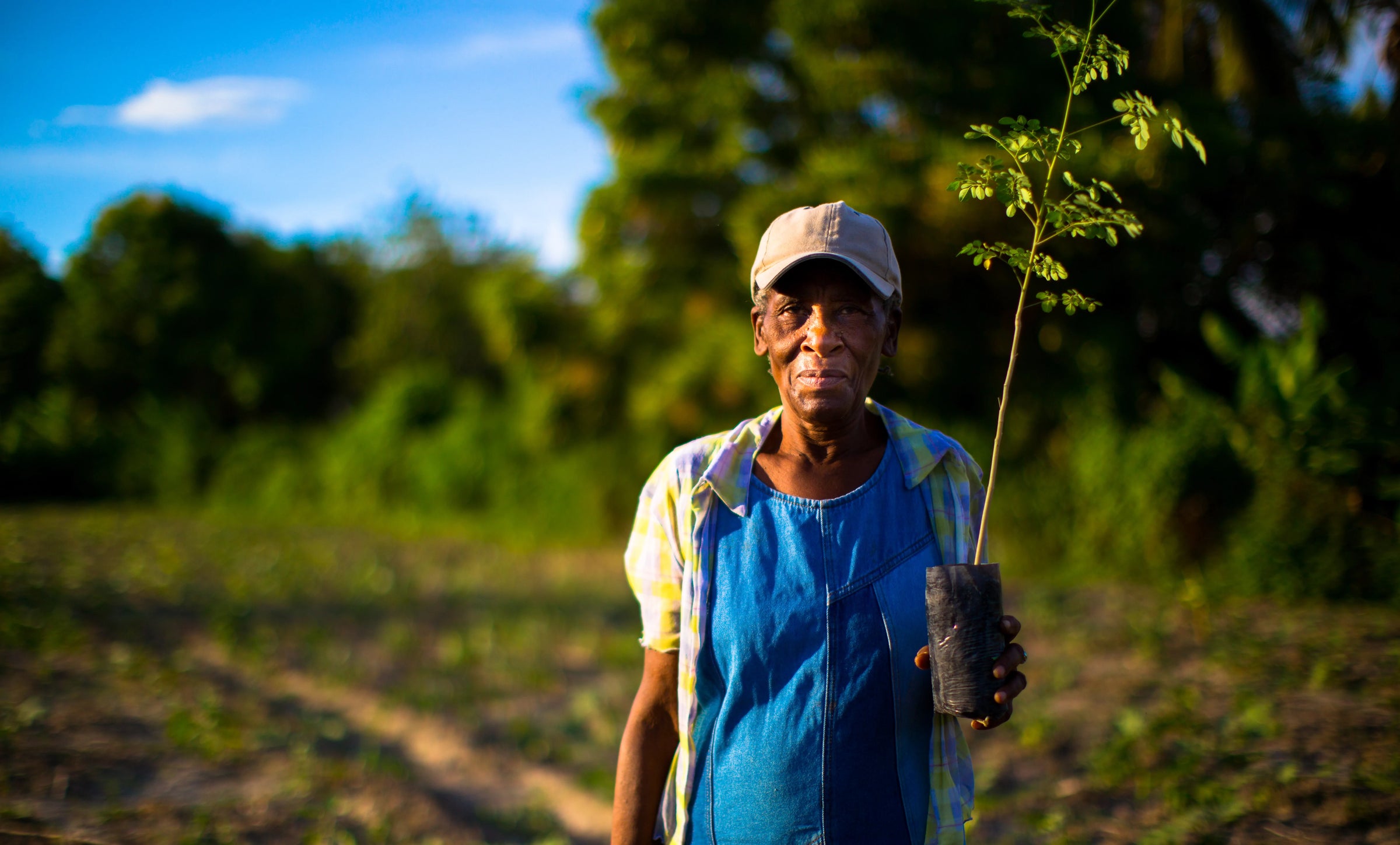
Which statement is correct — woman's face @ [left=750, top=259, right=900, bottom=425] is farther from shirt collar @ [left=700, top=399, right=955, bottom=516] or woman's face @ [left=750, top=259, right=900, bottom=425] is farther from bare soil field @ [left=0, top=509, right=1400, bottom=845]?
bare soil field @ [left=0, top=509, right=1400, bottom=845]

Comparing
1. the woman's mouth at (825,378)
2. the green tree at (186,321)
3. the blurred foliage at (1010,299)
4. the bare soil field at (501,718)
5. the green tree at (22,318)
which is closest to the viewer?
the woman's mouth at (825,378)

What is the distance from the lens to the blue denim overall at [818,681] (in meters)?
1.78

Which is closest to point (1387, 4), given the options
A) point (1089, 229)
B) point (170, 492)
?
point (1089, 229)

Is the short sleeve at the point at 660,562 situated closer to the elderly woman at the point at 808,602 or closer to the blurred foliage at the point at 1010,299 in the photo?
the elderly woman at the point at 808,602

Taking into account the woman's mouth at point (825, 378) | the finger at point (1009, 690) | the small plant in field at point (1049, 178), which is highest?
the small plant in field at point (1049, 178)

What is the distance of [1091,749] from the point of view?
474cm

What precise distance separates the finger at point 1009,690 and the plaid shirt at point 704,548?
0.15 metres

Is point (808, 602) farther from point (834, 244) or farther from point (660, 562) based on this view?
point (834, 244)

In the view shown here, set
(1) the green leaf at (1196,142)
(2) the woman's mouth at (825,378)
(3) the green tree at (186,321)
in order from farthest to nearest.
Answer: (3) the green tree at (186,321), (2) the woman's mouth at (825,378), (1) the green leaf at (1196,142)

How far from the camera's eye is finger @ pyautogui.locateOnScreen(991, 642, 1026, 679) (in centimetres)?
173

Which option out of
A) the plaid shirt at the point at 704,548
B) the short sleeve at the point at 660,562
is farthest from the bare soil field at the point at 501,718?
the short sleeve at the point at 660,562

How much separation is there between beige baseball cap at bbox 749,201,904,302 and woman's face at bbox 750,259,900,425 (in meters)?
0.04

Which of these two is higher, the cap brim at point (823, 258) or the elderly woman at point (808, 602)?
the cap brim at point (823, 258)

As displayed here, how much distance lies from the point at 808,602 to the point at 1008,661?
0.38 meters
